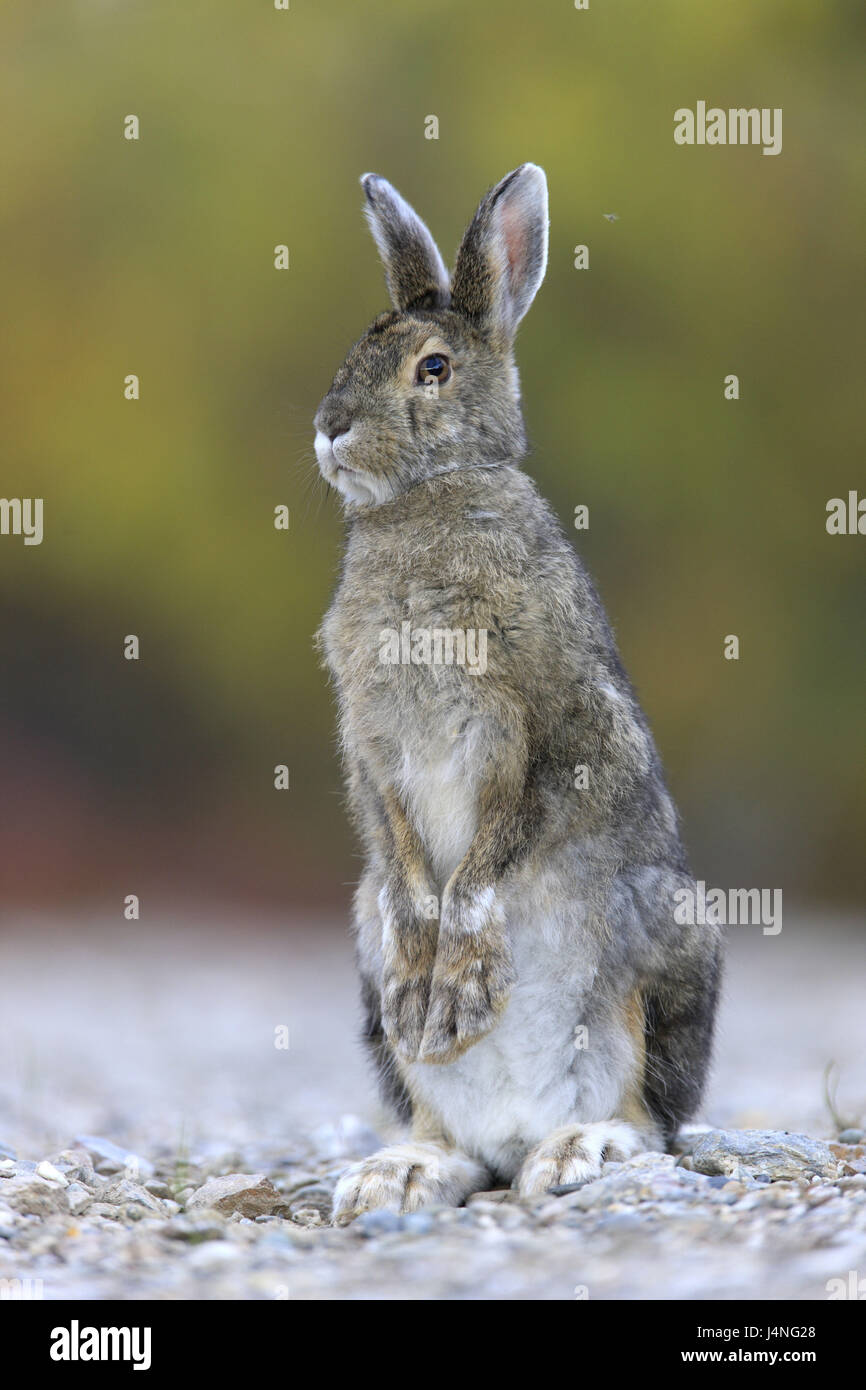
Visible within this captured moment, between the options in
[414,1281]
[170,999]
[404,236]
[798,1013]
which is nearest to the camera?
[414,1281]

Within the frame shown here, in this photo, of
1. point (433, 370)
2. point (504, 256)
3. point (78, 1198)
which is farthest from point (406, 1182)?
point (504, 256)

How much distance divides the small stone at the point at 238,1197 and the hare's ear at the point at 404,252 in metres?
2.97

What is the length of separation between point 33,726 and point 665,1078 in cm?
1008

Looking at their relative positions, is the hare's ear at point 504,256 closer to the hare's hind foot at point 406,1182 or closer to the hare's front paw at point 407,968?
the hare's front paw at point 407,968

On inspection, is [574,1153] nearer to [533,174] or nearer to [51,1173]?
[51,1173]

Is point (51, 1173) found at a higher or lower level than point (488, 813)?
lower

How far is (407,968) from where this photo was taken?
16.7 feet

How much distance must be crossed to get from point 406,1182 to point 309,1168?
123cm

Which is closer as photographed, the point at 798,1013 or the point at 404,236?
the point at 404,236

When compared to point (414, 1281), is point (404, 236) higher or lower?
higher

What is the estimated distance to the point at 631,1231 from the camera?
12.7 ft

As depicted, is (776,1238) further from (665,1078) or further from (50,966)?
(50,966)

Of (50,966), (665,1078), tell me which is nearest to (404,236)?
(665,1078)

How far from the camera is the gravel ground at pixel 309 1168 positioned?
3.59 meters
